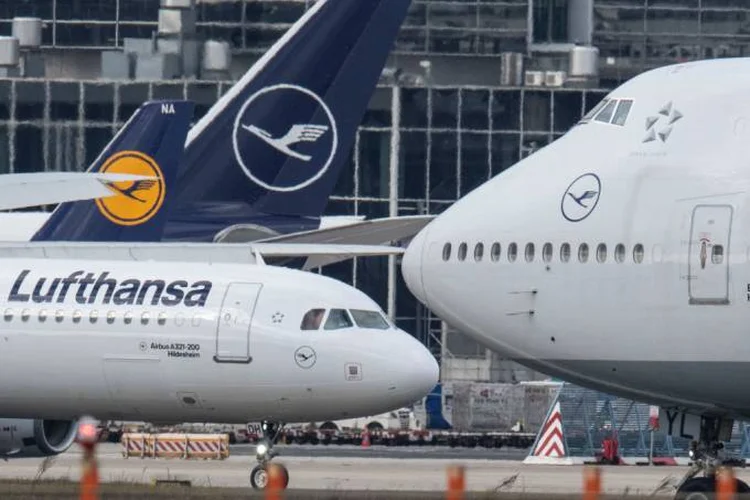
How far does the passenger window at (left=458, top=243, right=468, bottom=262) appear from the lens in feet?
67.3

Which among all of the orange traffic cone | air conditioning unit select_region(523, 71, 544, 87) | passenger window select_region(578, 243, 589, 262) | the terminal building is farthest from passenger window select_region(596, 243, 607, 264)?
air conditioning unit select_region(523, 71, 544, 87)

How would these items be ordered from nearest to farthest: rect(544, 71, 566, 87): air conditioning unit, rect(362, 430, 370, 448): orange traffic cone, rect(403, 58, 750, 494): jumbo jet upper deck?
rect(403, 58, 750, 494): jumbo jet upper deck < rect(362, 430, 370, 448): orange traffic cone < rect(544, 71, 566, 87): air conditioning unit

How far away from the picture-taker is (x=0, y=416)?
108 feet

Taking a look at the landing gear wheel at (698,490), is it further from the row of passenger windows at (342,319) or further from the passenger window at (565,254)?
the row of passenger windows at (342,319)

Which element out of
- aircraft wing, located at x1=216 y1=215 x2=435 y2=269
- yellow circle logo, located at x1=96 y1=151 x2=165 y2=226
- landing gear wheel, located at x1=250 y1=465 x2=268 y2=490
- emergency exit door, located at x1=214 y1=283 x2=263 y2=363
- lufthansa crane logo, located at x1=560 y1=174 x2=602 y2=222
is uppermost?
lufthansa crane logo, located at x1=560 y1=174 x2=602 y2=222

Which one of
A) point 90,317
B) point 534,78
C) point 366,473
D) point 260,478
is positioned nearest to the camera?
point 260,478

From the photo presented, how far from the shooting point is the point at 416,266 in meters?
21.0

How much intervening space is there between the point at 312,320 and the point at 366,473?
498 centimetres

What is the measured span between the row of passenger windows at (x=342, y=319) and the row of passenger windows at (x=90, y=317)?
1.78m

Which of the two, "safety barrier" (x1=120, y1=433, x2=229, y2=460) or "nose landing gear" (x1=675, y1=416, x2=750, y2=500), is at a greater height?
"nose landing gear" (x1=675, y1=416, x2=750, y2=500)

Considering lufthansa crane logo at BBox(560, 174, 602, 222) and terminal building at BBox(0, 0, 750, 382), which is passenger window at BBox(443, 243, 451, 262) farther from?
terminal building at BBox(0, 0, 750, 382)

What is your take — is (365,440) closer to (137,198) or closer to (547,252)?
(137,198)

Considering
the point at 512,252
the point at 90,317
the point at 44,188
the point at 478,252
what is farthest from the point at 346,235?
the point at 512,252

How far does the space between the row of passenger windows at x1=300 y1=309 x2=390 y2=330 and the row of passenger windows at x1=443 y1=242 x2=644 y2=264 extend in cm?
1080
